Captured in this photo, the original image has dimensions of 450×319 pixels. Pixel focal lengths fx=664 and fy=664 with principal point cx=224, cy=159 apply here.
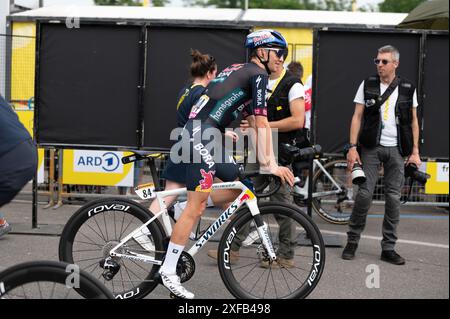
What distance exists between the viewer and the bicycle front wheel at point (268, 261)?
187 inches

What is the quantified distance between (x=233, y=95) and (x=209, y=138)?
35cm

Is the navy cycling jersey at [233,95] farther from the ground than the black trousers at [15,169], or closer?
farther from the ground

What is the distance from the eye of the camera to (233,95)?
15.3 feet

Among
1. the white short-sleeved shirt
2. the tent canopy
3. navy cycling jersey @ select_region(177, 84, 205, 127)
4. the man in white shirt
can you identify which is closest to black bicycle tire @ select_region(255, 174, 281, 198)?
navy cycling jersey @ select_region(177, 84, 205, 127)

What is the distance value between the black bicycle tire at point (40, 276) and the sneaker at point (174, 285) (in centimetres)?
160

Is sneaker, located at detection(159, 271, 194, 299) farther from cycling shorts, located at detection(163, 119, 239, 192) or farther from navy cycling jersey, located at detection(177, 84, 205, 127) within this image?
navy cycling jersey, located at detection(177, 84, 205, 127)

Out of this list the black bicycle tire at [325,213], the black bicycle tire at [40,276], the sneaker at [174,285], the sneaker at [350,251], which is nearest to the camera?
the black bicycle tire at [40,276]

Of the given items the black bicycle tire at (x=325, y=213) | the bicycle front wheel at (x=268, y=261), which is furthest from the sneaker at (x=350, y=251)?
the black bicycle tire at (x=325, y=213)

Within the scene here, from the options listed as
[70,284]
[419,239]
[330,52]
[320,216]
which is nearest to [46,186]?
[320,216]

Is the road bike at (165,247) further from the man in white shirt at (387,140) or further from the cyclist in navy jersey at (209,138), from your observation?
the man in white shirt at (387,140)

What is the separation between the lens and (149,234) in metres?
4.77

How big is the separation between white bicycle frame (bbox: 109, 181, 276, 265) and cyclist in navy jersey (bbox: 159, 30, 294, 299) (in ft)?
0.48

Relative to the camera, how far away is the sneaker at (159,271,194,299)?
15.1 ft

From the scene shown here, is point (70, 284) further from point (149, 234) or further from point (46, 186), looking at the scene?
point (46, 186)
